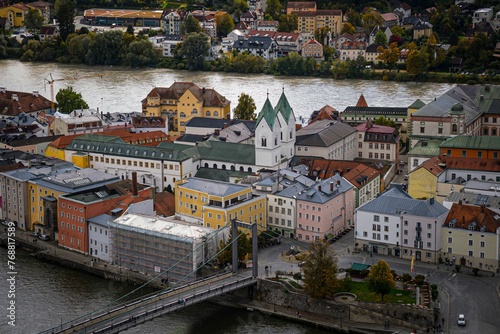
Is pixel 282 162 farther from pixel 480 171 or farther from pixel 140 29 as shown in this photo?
pixel 140 29

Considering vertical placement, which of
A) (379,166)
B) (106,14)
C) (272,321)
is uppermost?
(106,14)

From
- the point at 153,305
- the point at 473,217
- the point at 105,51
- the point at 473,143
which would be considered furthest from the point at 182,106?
the point at 105,51

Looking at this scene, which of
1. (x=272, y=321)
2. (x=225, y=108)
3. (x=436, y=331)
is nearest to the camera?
(x=436, y=331)

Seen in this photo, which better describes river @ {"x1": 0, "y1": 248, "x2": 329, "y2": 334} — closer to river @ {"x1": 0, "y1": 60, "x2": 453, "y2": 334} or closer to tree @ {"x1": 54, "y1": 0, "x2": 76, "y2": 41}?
river @ {"x1": 0, "y1": 60, "x2": 453, "y2": 334}

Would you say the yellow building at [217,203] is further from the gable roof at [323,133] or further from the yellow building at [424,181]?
the gable roof at [323,133]

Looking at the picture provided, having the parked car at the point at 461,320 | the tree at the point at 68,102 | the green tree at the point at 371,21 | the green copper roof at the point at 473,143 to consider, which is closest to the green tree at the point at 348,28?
the green tree at the point at 371,21

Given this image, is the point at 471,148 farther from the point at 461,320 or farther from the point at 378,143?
the point at 461,320

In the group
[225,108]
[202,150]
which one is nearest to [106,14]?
[225,108]
